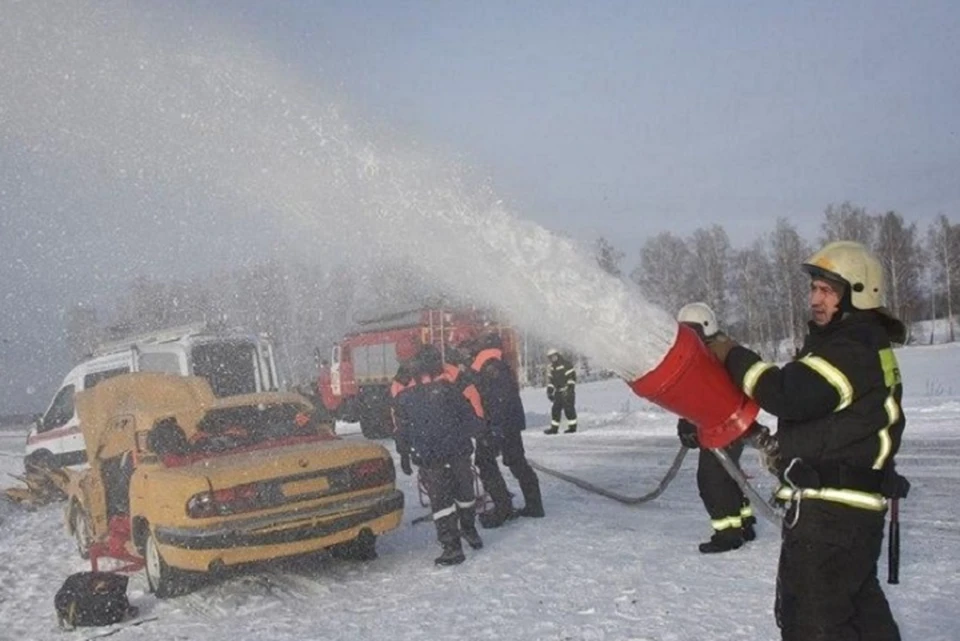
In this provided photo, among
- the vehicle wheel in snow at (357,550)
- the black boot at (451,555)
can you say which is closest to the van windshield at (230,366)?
the vehicle wheel in snow at (357,550)

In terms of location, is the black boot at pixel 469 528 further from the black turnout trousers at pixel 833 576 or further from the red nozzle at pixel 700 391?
the red nozzle at pixel 700 391

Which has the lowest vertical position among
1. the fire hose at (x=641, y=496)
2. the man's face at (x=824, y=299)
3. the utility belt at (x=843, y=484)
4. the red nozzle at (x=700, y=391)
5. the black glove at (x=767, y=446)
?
the fire hose at (x=641, y=496)

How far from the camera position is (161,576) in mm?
6766

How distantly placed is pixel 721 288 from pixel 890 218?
11.6 m

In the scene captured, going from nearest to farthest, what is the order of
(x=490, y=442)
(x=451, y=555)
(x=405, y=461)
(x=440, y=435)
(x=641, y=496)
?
(x=451, y=555) < (x=440, y=435) < (x=405, y=461) < (x=490, y=442) < (x=641, y=496)

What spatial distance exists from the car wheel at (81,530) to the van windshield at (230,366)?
464 cm

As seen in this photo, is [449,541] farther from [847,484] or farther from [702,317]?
[847,484]

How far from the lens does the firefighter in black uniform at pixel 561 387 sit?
17484mm

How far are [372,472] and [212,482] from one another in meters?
1.36

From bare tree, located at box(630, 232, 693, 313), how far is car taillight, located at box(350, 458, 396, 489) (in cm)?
4862

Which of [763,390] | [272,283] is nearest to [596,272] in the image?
[763,390]

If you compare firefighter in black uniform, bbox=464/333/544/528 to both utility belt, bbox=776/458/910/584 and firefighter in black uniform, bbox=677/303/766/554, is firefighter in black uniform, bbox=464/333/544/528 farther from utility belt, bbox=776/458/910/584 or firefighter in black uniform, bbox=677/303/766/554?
utility belt, bbox=776/458/910/584

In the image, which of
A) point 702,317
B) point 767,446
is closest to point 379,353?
point 702,317

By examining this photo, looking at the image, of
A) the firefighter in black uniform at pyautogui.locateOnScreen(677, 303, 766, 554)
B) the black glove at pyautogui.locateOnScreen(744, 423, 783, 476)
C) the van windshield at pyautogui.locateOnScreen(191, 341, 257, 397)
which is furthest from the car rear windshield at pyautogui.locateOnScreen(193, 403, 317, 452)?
the van windshield at pyautogui.locateOnScreen(191, 341, 257, 397)
